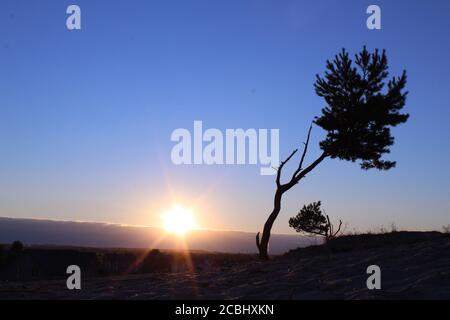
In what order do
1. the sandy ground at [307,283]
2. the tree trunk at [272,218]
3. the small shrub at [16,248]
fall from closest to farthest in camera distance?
the sandy ground at [307,283] → the tree trunk at [272,218] → the small shrub at [16,248]

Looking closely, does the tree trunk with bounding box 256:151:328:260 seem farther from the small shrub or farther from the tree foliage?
the small shrub

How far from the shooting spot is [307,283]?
983 cm

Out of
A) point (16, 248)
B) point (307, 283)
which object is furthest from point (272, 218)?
point (16, 248)

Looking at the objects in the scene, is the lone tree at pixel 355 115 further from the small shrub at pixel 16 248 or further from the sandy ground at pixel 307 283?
the small shrub at pixel 16 248

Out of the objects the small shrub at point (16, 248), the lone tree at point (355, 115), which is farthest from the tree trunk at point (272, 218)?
the small shrub at point (16, 248)

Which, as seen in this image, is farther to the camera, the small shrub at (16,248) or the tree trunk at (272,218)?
the small shrub at (16,248)

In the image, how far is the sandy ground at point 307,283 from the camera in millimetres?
8578

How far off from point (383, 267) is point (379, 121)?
891 centimetres

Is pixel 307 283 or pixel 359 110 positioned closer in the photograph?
pixel 307 283

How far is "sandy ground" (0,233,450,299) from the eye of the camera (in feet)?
28.1

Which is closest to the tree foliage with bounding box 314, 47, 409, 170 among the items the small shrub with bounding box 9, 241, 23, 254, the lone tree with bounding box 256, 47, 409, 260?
the lone tree with bounding box 256, 47, 409, 260

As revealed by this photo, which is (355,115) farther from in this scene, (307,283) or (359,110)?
(307,283)
